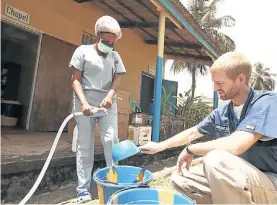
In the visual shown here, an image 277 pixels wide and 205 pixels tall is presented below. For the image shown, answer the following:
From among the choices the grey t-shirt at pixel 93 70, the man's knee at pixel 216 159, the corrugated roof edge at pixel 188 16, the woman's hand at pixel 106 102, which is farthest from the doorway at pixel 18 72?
the man's knee at pixel 216 159

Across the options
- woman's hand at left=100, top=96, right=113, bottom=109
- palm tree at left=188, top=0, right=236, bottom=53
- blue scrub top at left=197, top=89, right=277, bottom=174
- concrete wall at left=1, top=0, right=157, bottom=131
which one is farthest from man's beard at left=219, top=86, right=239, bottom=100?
palm tree at left=188, top=0, right=236, bottom=53

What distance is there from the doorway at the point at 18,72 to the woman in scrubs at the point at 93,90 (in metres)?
3.24

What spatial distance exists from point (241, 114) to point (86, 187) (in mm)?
1650

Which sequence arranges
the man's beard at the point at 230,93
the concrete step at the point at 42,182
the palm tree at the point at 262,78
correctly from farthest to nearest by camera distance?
1. the palm tree at the point at 262,78
2. the concrete step at the point at 42,182
3. the man's beard at the point at 230,93

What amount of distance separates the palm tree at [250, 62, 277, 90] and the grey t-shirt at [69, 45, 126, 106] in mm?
49107

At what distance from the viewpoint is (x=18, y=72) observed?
6633 millimetres

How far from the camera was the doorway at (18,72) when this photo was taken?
5957 mm

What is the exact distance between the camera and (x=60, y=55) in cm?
633

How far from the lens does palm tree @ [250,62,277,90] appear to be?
157 feet

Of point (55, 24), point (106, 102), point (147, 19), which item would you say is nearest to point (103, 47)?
point (106, 102)

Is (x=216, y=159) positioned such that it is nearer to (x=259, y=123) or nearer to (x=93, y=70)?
(x=259, y=123)

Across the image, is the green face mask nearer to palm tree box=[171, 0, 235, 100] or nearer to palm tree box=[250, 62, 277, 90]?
palm tree box=[171, 0, 235, 100]

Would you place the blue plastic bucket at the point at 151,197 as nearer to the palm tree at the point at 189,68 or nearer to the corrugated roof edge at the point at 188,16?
the corrugated roof edge at the point at 188,16

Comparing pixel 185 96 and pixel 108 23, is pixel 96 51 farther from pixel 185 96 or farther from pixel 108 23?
pixel 185 96
